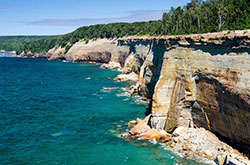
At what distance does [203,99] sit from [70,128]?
64.6 ft

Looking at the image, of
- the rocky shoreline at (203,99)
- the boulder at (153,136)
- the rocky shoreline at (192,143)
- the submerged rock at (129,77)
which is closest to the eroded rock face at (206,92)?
the rocky shoreline at (203,99)

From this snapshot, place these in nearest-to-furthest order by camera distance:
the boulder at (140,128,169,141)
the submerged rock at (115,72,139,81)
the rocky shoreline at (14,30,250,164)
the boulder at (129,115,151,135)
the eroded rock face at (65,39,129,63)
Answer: the rocky shoreline at (14,30,250,164)
the boulder at (140,128,169,141)
the boulder at (129,115,151,135)
the submerged rock at (115,72,139,81)
the eroded rock face at (65,39,129,63)

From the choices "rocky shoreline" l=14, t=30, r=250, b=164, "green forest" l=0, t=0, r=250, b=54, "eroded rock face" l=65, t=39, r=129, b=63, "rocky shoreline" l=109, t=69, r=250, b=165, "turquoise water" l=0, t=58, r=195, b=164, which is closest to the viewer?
"rocky shoreline" l=14, t=30, r=250, b=164

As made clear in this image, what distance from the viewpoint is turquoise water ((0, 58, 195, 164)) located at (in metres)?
30.0

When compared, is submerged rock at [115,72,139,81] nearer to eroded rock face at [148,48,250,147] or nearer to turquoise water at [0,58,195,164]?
turquoise water at [0,58,195,164]

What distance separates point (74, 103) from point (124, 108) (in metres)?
11.5

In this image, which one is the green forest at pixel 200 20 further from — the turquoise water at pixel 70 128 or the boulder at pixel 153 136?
the turquoise water at pixel 70 128

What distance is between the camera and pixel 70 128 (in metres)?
39.1

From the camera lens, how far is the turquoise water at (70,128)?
29969 millimetres

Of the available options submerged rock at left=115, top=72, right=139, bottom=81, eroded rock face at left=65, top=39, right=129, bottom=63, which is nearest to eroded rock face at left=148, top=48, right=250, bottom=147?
submerged rock at left=115, top=72, right=139, bottom=81

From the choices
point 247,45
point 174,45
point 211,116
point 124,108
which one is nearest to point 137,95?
point 124,108

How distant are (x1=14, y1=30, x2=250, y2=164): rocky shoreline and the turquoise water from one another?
298cm

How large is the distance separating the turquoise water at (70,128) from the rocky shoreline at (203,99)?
298 cm

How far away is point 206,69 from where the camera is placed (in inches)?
1226
